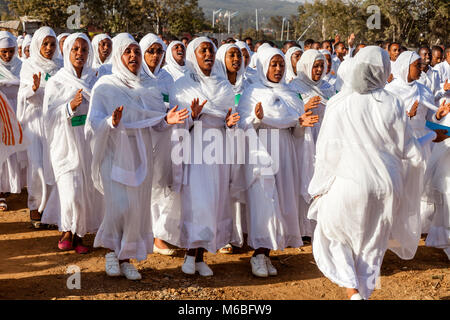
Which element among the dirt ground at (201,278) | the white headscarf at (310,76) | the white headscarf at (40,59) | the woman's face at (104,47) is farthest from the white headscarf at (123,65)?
the woman's face at (104,47)

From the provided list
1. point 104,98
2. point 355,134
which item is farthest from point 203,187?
point 355,134

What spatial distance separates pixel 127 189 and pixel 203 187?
2.50ft

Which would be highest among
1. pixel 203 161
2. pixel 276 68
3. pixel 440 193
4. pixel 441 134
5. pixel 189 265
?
pixel 276 68

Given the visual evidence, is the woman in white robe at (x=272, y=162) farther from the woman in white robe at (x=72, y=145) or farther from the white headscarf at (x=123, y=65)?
the woman in white robe at (x=72, y=145)

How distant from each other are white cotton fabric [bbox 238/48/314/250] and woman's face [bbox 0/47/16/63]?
3761 millimetres

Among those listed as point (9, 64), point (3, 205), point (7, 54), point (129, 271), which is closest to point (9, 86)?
point (9, 64)

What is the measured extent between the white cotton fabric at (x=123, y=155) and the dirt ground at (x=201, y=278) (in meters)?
0.42

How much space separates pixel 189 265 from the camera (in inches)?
223

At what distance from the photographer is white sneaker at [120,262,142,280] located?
5457 millimetres

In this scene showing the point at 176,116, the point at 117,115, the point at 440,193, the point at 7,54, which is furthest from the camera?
the point at 7,54

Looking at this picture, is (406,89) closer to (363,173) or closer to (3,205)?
(363,173)

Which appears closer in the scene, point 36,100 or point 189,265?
point 189,265

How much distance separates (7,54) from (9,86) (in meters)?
0.47
